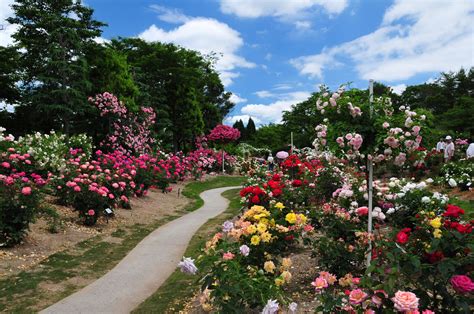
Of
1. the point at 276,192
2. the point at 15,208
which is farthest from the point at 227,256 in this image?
the point at 15,208

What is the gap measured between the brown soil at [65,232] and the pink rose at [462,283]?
5.82 meters

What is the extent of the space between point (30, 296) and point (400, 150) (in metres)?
4.87

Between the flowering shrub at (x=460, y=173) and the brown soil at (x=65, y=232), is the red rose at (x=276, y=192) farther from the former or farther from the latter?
the flowering shrub at (x=460, y=173)

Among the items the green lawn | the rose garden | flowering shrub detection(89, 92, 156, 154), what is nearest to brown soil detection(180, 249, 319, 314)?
the rose garden

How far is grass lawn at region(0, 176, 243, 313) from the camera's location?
475 centimetres

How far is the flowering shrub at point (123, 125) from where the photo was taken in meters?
18.2

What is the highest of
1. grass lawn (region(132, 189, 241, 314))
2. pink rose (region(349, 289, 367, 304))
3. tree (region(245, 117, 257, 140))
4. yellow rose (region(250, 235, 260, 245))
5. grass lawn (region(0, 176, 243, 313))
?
tree (region(245, 117, 257, 140))

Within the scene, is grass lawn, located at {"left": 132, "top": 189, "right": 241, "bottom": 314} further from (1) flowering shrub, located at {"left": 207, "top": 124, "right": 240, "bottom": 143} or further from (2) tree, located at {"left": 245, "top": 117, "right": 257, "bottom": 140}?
(2) tree, located at {"left": 245, "top": 117, "right": 257, "bottom": 140}

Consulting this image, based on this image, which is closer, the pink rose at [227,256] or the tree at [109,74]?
the pink rose at [227,256]

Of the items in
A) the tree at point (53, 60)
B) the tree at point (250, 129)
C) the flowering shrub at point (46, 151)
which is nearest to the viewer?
the flowering shrub at point (46, 151)

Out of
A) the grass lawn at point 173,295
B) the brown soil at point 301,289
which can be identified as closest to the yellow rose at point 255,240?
the grass lawn at point 173,295

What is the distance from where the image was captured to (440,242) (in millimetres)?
2643

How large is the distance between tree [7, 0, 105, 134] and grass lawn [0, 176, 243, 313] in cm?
1126

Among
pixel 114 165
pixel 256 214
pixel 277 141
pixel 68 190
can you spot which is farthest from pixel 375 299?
pixel 277 141
